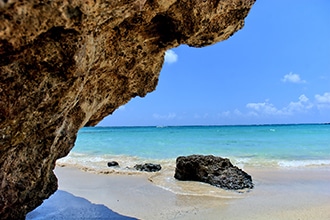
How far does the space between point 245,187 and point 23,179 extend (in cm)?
552

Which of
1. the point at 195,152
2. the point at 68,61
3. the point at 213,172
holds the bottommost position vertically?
the point at 195,152

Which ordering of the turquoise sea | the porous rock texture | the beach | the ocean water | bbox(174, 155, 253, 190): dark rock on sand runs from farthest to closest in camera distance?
the turquoise sea → the ocean water → bbox(174, 155, 253, 190): dark rock on sand → the beach → the porous rock texture

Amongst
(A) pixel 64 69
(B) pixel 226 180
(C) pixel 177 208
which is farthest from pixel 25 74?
(B) pixel 226 180

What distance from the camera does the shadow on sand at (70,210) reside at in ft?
17.7

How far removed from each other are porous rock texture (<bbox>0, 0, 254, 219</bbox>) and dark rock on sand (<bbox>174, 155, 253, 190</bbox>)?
3505mm

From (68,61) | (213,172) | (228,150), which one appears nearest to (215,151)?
(228,150)

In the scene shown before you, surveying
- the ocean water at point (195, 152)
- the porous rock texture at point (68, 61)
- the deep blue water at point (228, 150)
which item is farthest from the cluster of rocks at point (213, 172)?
the deep blue water at point (228, 150)

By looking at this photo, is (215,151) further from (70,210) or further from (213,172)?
(70,210)

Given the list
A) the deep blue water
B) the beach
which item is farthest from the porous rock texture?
the deep blue water

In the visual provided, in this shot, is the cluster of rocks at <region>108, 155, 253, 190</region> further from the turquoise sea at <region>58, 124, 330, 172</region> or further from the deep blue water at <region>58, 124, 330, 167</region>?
the deep blue water at <region>58, 124, 330, 167</region>

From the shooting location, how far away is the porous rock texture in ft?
8.17

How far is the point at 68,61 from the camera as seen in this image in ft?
9.68

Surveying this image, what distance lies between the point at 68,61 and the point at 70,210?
367 centimetres

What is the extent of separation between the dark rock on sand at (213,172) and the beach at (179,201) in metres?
0.34
